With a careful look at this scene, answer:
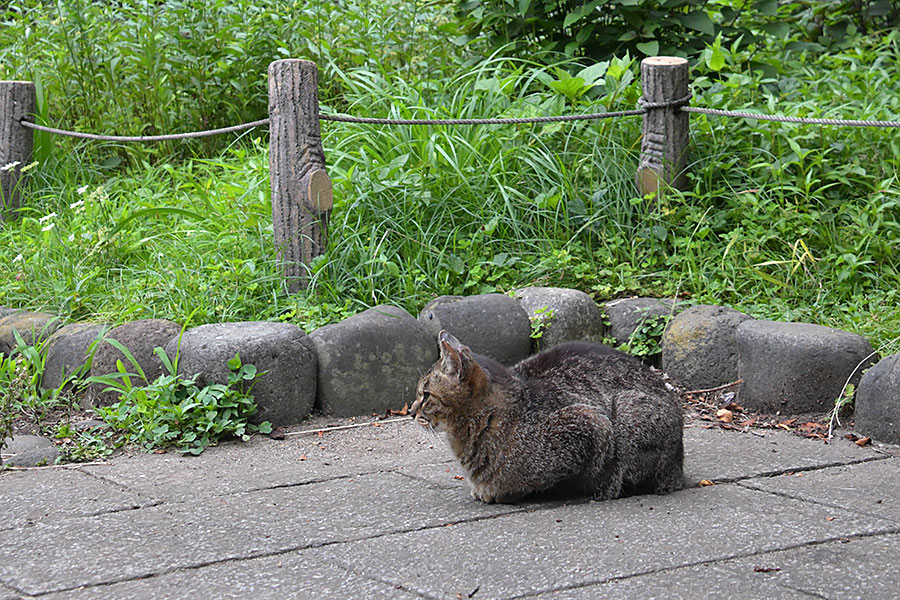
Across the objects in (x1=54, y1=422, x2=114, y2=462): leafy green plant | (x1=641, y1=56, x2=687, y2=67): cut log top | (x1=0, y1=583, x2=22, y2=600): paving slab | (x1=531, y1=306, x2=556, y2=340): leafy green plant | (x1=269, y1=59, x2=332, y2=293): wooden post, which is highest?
(x1=641, y1=56, x2=687, y2=67): cut log top

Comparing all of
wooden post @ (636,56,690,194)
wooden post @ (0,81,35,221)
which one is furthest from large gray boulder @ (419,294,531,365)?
wooden post @ (0,81,35,221)

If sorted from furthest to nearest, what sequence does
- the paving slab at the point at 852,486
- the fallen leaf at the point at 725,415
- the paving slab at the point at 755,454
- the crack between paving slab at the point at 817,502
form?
the fallen leaf at the point at 725,415 → the paving slab at the point at 755,454 → the paving slab at the point at 852,486 → the crack between paving slab at the point at 817,502

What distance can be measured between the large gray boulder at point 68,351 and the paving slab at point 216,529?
1.71 m

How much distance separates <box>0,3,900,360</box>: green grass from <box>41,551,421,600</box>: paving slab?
2175 mm

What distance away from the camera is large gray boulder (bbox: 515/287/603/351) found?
507cm

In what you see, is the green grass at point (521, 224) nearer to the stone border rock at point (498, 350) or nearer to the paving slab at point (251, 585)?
the stone border rock at point (498, 350)

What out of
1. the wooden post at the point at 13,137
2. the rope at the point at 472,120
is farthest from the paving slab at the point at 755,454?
the wooden post at the point at 13,137

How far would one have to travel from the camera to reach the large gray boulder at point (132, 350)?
4719mm

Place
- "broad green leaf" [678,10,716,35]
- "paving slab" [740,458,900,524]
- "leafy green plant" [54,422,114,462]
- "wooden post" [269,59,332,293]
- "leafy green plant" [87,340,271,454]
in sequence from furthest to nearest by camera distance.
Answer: "broad green leaf" [678,10,716,35], "wooden post" [269,59,332,293], "leafy green plant" [87,340,271,454], "leafy green plant" [54,422,114,462], "paving slab" [740,458,900,524]

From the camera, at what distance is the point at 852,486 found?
358cm

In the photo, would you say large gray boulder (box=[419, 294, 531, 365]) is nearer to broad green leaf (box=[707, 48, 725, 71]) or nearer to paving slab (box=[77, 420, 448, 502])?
paving slab (box=[77, 420, 448, 502])

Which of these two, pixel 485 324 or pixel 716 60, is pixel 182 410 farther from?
pixel 716 60

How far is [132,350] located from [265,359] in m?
0.69

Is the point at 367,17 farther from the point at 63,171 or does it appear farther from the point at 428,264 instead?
the point at 428,264
